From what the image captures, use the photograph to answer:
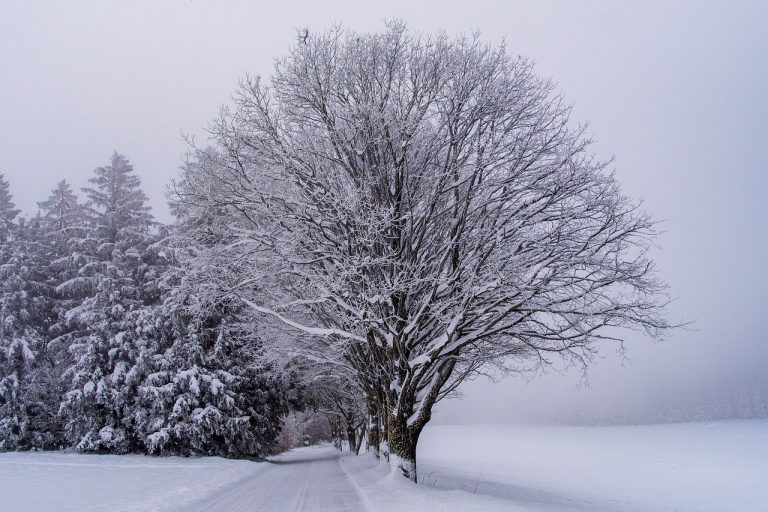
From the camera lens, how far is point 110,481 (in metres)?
14.6

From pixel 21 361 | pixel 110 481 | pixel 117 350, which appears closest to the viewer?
pixel 110 481

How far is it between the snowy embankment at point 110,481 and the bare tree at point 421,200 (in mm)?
5534

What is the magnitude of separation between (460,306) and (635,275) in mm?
3620

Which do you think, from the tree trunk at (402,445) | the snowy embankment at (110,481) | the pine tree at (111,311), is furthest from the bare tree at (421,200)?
the pine tree at (111,311)

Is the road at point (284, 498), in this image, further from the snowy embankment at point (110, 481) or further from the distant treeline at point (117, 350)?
the distant treeline at point (117, 350)

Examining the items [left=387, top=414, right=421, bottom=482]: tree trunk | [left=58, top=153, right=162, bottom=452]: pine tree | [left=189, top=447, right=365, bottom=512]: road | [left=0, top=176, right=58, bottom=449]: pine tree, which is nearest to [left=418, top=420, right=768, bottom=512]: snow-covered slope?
[left=387, top=414, right=421, bottom=482]: tree trunk

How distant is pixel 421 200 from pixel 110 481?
12587 millimetres

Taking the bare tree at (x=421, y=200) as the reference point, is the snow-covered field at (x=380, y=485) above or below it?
below

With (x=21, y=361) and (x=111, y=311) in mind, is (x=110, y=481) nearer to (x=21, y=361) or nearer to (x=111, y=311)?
(x=111, y=311)

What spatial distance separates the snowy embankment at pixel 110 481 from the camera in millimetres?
10224

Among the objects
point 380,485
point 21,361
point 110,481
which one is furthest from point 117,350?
point 380,485

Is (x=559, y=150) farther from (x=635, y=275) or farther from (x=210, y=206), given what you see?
(x=210, y=206)

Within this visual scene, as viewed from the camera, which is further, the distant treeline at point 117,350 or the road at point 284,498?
the distant treeline at point 117,350

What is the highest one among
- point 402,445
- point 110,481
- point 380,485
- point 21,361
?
point 21,361
